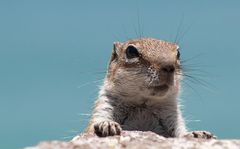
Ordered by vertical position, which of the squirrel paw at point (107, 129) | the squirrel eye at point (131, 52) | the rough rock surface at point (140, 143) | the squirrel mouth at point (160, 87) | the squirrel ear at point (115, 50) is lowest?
the rough rock surface at point (140, 143)

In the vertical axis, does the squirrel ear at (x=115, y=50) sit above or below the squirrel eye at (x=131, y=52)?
above

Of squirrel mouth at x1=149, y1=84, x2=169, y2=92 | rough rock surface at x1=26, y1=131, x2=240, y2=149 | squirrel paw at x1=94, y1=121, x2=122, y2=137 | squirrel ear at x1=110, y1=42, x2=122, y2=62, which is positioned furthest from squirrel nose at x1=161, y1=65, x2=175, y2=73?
rough rock surface at x1=26, y1=131, x2=240, y2=149

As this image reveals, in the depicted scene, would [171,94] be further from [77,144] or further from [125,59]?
[77,144]

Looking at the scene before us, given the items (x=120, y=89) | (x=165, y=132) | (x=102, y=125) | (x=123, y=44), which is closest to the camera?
(x=102, y=125)

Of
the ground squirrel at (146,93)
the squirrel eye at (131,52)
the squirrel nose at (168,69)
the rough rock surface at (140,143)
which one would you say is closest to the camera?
the rough rock surface at (140,143)

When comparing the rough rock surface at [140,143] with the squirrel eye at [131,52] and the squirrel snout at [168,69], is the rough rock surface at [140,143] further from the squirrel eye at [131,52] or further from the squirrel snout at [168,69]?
the squirrel eye at [131,52]

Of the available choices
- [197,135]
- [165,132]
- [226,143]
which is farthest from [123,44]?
[226,143]

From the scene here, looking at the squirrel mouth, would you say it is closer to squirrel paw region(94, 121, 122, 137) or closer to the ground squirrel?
the ground squirrel

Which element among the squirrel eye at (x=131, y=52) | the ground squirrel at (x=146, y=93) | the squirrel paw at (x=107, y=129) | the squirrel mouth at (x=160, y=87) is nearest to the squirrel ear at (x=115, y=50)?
the squirrel eye at (x=131, y=52)
